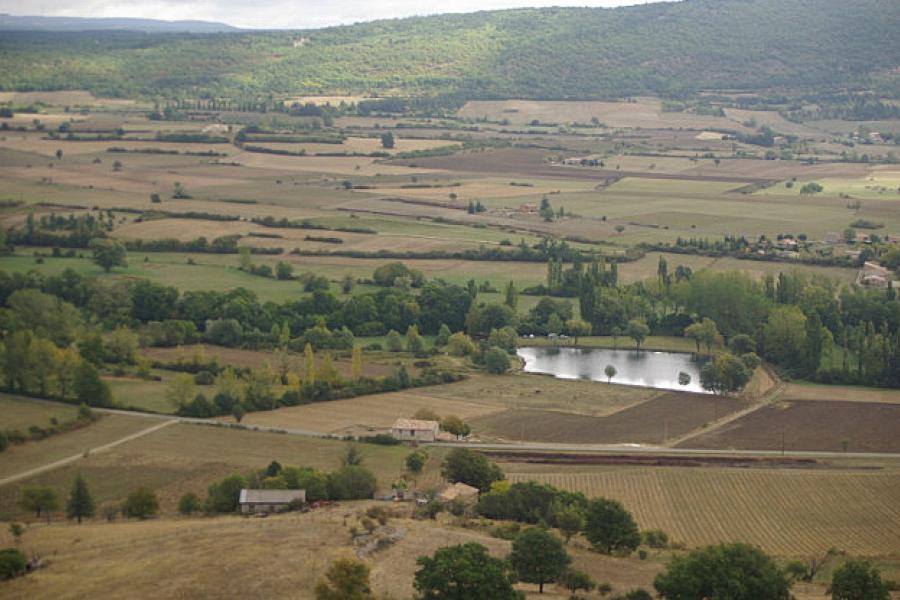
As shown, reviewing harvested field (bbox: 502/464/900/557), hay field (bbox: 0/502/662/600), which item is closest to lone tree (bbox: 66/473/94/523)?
hay field (bbox: 0/502/662/600)

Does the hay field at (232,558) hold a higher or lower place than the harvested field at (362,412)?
higher

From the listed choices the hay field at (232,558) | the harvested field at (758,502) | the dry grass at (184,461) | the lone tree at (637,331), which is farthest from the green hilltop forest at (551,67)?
the hay field at (232,558)

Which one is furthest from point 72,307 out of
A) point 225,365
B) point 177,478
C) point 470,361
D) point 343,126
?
point 343,126

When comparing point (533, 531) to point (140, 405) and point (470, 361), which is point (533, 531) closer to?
point (140, 405)

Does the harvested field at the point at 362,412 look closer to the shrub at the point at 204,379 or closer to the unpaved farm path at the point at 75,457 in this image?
the unpaved farm path at the point at 75,457

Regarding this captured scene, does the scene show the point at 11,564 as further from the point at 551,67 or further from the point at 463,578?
the point at 551,67
